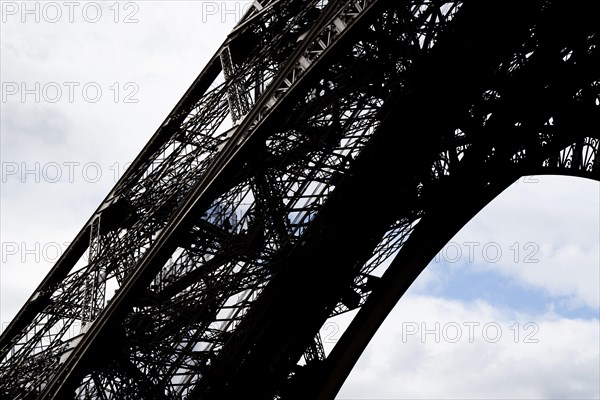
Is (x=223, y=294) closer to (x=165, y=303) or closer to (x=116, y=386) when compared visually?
(x=165, y=303)

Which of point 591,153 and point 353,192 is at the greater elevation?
point 591,153

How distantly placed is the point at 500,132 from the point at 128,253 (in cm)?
889

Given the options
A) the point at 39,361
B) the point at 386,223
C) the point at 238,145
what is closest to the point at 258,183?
the point at 238,145

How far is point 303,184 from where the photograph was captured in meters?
21.0

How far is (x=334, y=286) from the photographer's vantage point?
76.0 feet

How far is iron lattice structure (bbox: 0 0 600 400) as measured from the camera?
19.1 m

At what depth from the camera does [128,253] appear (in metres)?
20.7

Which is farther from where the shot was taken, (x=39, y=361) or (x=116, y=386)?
(x=39, y=361)

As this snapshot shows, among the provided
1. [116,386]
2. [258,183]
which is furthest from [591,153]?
[116,386]

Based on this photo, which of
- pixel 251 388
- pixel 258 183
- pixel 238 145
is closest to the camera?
pixel 238 145

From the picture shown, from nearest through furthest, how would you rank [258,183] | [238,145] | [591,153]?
[238,145] → [258,183] → [591,153]

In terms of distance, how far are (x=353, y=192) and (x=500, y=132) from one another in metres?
3.77

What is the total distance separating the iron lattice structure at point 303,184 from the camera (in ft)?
62.6

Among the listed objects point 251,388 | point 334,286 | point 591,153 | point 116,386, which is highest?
point 591,153
